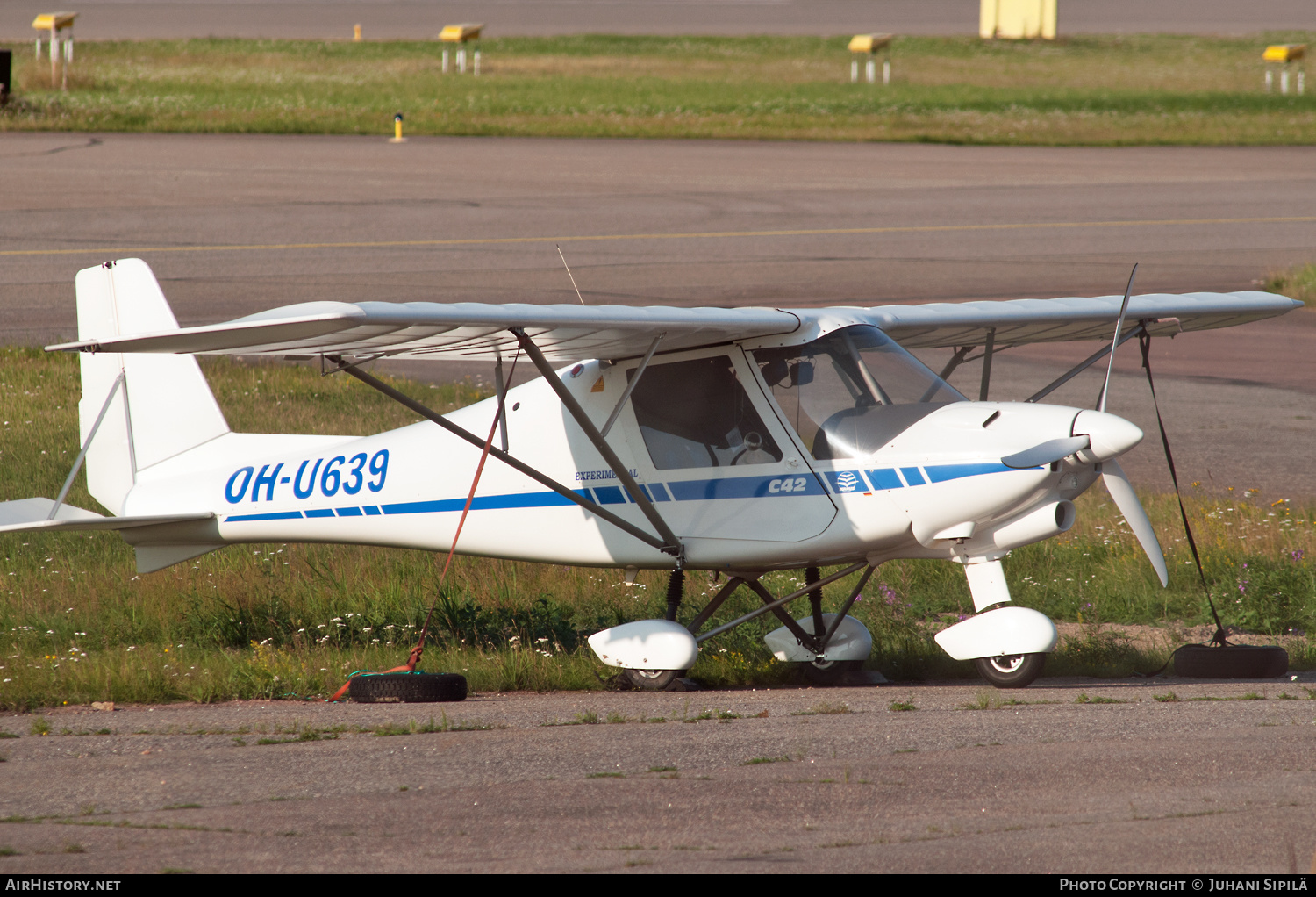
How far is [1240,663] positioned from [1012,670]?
182 cm

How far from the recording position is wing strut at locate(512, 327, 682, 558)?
27.8 feet

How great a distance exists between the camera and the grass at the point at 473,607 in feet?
30.4

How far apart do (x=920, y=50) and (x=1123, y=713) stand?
61.7m

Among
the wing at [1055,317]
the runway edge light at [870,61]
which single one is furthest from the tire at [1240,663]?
the runway edge light at [870,61]

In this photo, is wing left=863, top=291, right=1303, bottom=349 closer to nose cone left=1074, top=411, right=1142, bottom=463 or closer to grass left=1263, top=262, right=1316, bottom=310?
nose cone left=1074, top=411, right=1142, bottom=463

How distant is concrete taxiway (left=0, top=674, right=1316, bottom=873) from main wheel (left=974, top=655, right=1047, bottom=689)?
0.12m

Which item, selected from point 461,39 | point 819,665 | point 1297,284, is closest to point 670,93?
point 461,39

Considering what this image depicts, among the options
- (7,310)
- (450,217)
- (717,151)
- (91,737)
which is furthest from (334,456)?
(717,151)

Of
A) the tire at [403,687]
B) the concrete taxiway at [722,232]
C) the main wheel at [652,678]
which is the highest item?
the concrete taxiway at [722,232]

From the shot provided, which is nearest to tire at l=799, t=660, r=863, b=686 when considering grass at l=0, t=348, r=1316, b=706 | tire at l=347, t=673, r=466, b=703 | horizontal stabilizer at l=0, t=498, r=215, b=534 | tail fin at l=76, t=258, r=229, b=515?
grass at l=0, t=348, r=1316, b=706

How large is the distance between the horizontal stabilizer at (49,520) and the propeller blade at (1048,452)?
17.6ft

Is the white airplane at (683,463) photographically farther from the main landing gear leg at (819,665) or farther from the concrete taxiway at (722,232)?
the concrete taxiway at (722,232)

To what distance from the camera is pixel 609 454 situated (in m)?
8.61

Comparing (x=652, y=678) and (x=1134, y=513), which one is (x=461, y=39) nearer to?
(x=652, y=678)
